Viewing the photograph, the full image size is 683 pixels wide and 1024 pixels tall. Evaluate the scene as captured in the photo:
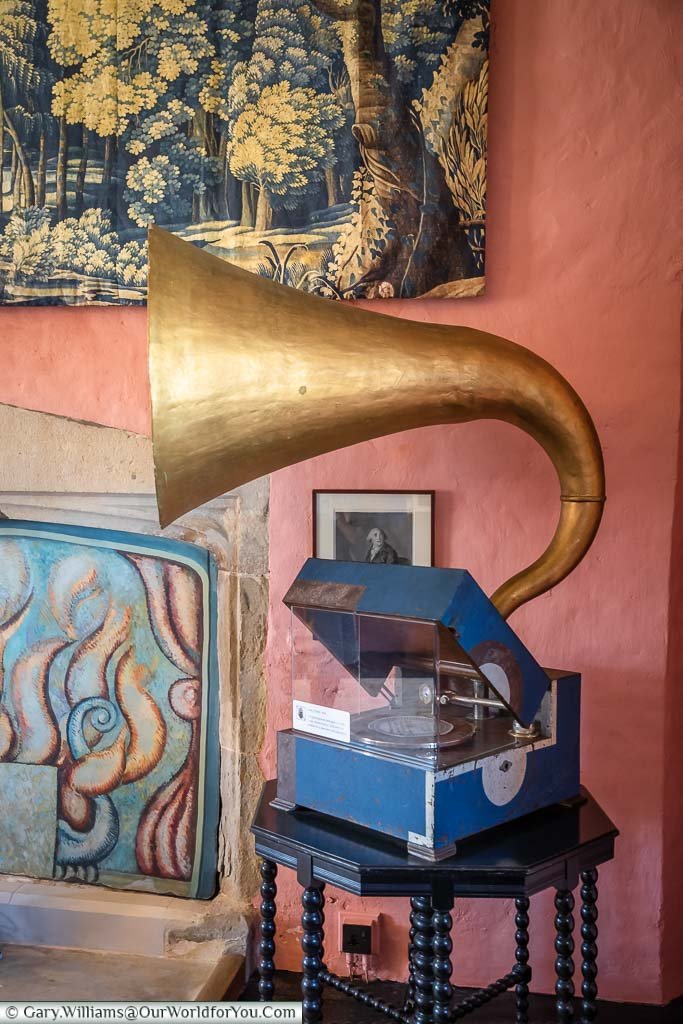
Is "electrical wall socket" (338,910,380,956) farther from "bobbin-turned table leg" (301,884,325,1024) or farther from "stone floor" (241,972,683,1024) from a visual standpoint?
"bobbin-turned table leg" (301,884,325,1024)

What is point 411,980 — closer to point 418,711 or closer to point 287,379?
point 418,711

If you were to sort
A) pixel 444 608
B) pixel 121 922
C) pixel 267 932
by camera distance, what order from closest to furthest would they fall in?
pixel 444 608 → pixel 267 932 → pixel 121 922

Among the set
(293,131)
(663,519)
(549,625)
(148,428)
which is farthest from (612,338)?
(148,428)

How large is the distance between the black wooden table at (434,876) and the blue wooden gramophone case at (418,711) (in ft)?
0.11

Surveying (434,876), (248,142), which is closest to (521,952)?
(434,876)

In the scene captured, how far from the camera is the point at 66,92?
236 cm

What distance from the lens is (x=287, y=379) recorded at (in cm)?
163

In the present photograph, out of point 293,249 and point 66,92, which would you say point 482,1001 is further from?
point 66,92

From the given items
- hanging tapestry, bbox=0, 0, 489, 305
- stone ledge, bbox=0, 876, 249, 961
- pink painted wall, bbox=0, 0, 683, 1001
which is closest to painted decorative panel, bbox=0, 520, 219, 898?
stone ledge, bbox=0, 876, 249, 961

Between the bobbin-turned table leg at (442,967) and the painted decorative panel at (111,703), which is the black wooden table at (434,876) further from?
the painted decorative panel at (111,703)

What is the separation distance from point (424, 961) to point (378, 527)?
3.49 feet

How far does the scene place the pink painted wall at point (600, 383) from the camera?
217 centimetres

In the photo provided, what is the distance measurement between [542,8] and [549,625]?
5.19ft

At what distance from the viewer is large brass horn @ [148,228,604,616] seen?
158cm
